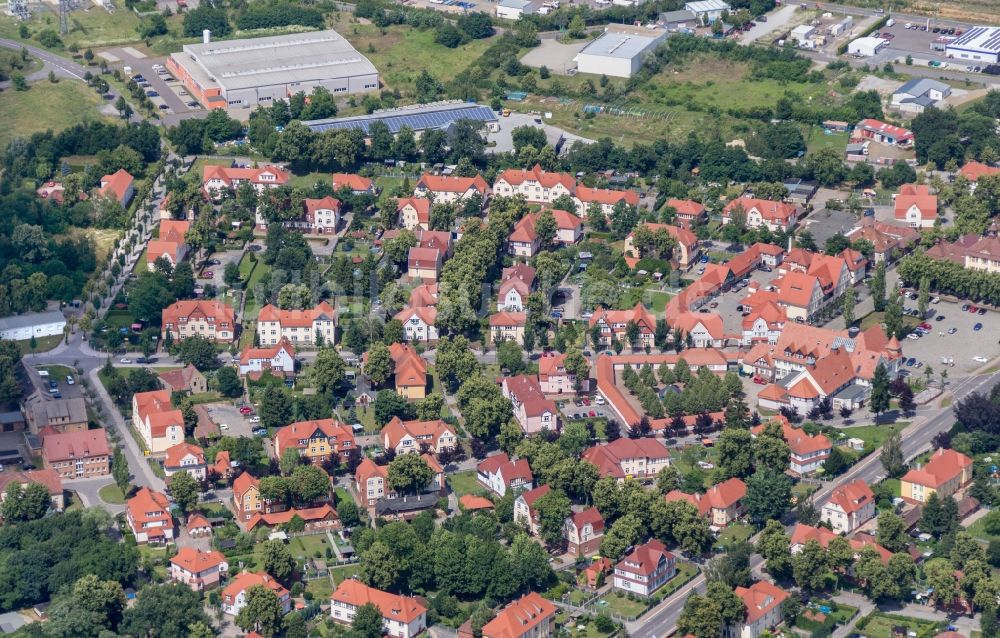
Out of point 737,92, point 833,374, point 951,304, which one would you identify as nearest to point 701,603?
point 833,374

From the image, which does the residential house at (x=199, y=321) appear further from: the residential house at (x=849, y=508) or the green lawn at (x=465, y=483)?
the residential house at (x=849, y=508)

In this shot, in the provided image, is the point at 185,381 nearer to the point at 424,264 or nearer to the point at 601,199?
the point at 424,264

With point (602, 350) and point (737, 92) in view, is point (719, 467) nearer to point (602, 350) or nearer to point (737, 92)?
point (602, 350)

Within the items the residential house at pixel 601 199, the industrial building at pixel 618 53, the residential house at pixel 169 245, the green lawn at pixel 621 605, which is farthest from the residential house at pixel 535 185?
the green lawn at pixel 621 605

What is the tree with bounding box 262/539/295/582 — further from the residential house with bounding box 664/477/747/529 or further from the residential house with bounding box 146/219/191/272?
the residential house with bounding box 146/219/191/272

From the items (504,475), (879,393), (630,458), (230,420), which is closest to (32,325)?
(230,420)

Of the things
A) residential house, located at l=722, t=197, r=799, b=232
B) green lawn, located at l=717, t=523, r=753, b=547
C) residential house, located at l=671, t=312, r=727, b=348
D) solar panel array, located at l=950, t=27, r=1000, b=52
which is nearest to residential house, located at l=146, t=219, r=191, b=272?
residential house, located at l=671, t=312, r=727, b=348
